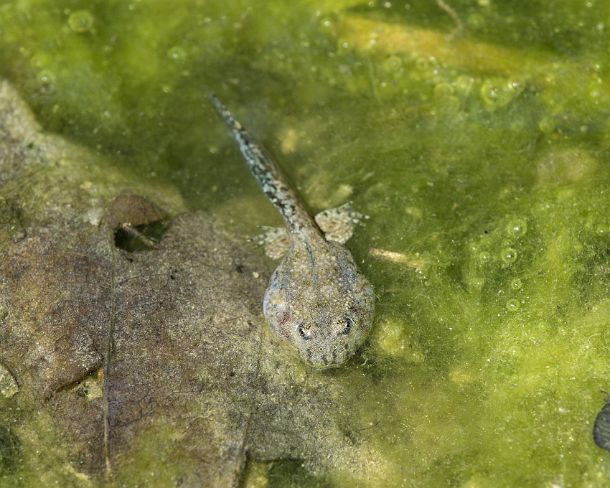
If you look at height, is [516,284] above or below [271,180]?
below

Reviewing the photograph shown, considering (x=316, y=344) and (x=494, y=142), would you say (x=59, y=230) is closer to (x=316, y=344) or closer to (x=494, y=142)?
(x=316, y=344)

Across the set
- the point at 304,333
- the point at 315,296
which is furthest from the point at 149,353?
the point at 315,296

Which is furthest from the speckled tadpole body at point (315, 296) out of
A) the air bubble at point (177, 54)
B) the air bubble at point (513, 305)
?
the air bubble at point (177, 54)

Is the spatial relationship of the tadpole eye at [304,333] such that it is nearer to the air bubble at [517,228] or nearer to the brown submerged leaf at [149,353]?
the brown submerged leaf at [149,353]

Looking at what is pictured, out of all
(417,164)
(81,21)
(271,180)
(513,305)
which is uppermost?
(81,21)

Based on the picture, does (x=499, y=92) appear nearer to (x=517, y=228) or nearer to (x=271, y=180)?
(x=517, y=228)

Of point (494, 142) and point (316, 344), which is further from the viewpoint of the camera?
point (494, 142)

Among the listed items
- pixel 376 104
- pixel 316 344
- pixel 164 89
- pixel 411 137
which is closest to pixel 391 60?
pixel 376 104
